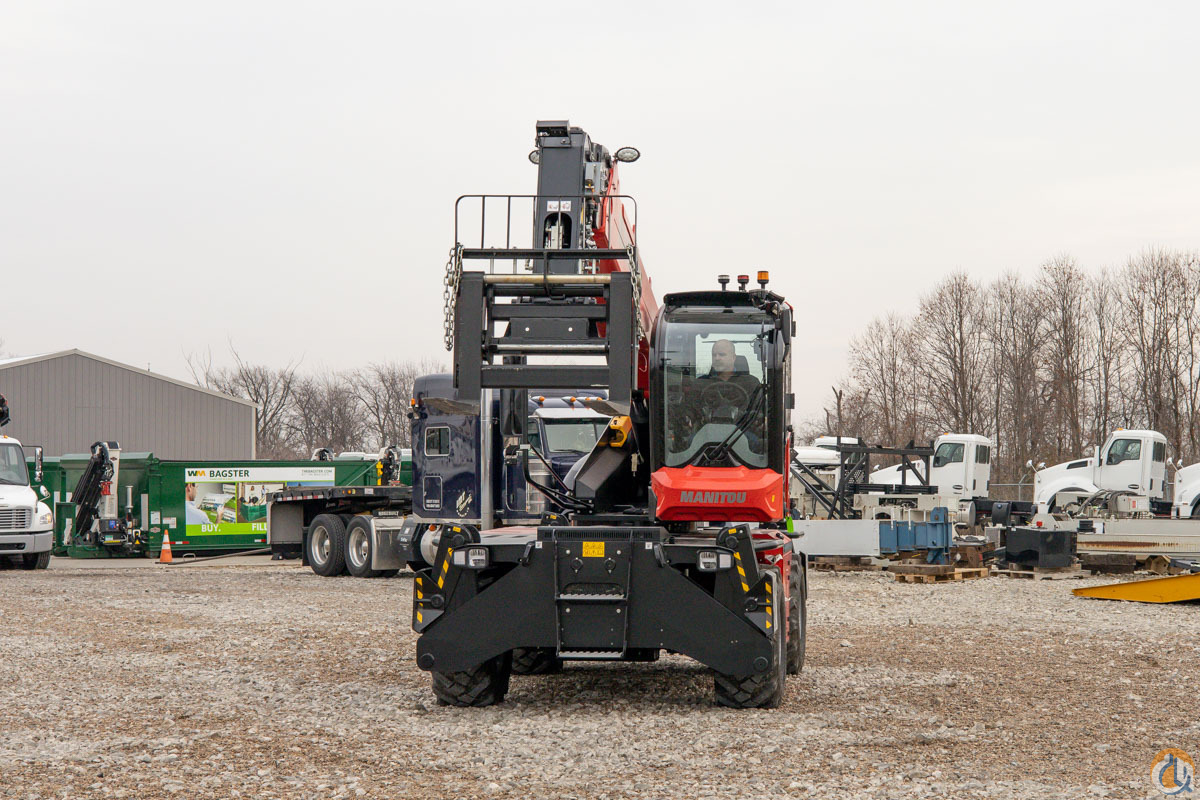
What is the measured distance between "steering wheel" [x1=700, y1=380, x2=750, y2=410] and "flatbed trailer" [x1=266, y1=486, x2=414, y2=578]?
41.9 feet

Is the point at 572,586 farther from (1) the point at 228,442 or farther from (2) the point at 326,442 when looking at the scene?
(2) the point at 326,442

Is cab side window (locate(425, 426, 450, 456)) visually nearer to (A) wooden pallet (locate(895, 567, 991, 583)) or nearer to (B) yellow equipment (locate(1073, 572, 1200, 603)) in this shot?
(A) wooden pallet (locate(895, 567, 991, 583))

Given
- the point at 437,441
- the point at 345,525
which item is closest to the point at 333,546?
the point at 345,525

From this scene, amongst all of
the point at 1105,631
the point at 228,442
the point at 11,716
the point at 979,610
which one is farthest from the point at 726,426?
the point at 228,442

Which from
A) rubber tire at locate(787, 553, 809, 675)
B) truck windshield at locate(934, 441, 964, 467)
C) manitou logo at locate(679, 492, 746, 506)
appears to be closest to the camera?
manitou logo at locate(679, 492, 746, 506)

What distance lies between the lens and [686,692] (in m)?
9.40

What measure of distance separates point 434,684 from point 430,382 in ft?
36.9

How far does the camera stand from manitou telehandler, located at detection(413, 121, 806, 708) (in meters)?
8.16

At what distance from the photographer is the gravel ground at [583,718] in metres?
6.48

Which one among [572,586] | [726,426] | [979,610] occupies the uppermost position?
[726,426]

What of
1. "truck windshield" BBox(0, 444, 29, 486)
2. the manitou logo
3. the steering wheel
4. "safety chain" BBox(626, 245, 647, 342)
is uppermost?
"safety chain" BBox(626, 245, 647, 342)

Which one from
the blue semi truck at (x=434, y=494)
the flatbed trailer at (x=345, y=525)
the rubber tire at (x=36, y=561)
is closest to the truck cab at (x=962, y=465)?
the flatbed trailer at (x=345, y=525)

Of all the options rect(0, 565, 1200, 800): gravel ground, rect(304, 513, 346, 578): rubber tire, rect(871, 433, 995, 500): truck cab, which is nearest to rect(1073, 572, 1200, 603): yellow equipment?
rect(0, 565, 1200, 800): gravel ground

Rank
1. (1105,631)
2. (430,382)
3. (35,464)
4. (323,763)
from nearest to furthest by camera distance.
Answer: (323,763)
(1105,631)
(430,382)
(35,464)
